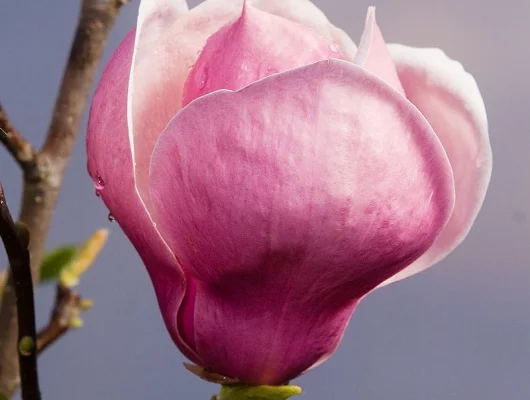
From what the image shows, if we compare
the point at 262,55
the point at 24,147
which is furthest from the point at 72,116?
the point at 262,55

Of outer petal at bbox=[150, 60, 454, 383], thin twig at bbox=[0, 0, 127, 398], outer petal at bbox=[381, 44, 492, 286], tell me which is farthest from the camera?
thin twig at bbox=[0, 0, 127, 398]

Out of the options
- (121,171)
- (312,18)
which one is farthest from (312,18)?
(121,171)

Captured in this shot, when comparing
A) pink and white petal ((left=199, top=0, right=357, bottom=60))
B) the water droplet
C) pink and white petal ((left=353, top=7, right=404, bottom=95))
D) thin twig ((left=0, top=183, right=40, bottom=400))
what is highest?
pink and white petal ((left=199, top=0, right=357, bottom=60))

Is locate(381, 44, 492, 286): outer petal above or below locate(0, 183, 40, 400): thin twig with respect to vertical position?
above

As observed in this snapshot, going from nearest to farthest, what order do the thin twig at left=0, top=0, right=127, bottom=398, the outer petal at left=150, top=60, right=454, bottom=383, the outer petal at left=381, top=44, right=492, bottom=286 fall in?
the outer petal at left=150, top=60, right=454, bottom=383 → the outer petal at left=381, top=44, right=492, bottom=286 → the thin twig at left=0, top=0, right=127, bottom=398

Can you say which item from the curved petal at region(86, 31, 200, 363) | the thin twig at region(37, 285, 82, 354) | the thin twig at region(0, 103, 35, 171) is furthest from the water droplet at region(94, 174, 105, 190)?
the thin twig at region(37, 285, 82, 354)

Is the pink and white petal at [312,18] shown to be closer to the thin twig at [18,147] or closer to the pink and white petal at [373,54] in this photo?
the pink and white petal at [373,54]

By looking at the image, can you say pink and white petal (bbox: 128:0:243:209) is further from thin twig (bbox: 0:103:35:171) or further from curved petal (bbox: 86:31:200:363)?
thin twig (bbox: 0:103:35:171)
